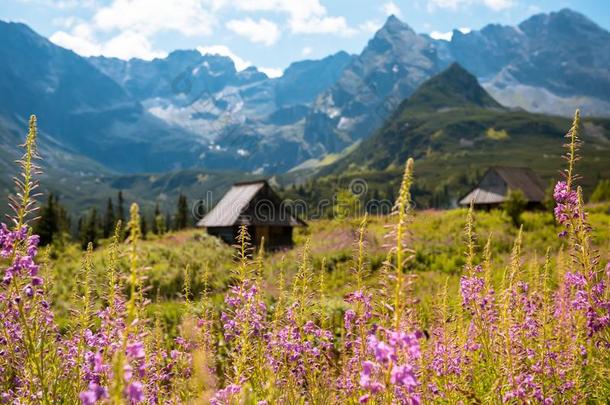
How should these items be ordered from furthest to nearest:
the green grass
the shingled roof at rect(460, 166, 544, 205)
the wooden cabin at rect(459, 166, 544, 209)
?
the shingled roof at rect(460, 166, 544, 205), the wooden cabin at rect(459, 166, 544, 209), the green grass

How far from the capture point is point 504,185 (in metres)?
51.9

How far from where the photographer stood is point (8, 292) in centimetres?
399

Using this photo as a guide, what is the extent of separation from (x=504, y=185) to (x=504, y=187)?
0.68ft

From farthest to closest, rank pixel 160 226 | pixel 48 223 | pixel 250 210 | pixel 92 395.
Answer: pixel 160 226 → pixel 48 223 → pixel 250 210 → pixel 92 395

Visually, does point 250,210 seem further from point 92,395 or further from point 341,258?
point 92,395

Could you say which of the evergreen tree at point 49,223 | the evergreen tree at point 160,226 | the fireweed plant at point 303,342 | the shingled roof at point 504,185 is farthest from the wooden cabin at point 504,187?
the evergreen tree at point 49,223

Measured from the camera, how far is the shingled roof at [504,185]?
51594 millimetres

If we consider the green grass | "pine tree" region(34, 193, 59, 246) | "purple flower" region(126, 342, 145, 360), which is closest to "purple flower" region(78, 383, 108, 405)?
"purple flower" region(126, 342, 145, 360)

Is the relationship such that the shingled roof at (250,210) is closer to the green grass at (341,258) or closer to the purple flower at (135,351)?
the green grass at (341,258)

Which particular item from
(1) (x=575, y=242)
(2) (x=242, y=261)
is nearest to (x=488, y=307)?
(1) (x=575, y=242)

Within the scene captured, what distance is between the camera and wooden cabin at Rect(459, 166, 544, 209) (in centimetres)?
5125

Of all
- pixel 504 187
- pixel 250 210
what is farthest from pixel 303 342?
pixel 504 187

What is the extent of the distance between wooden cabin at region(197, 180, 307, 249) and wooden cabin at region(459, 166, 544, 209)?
2107 cm

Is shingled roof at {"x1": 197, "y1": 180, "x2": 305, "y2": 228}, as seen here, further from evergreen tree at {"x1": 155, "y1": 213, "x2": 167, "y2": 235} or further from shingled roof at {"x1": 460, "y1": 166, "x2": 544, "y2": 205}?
shingled roof at {"x1": 460, "y1": 166, "x2": 544, "y2": 205}
